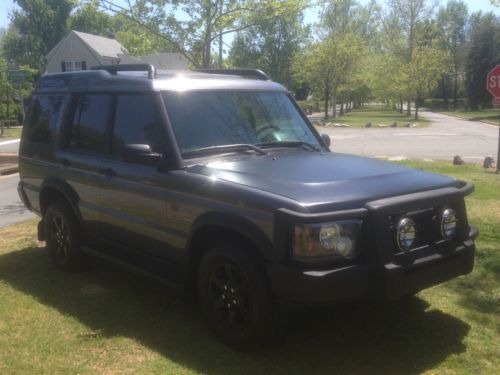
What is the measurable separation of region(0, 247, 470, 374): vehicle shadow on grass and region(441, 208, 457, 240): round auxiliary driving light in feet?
2.62

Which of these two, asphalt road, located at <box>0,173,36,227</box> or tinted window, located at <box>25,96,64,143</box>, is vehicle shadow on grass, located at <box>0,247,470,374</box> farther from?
asphalt road, located at <box>0,173,36,227</box>

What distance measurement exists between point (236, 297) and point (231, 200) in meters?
0.67

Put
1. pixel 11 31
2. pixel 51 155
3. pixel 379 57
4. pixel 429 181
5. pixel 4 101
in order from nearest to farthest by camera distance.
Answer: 1. pixel 429 181
2. pixel 51 155
3. pixel 4 101
4. pixel 379 57
5. pixel 11 31

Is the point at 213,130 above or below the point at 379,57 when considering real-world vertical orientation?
below

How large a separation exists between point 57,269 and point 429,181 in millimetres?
3924

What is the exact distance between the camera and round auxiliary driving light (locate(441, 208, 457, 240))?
3791mm

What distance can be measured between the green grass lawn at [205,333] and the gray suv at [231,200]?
260mm

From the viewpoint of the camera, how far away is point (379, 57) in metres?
60.1

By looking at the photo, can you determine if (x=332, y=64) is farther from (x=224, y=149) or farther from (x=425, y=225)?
(x=425, y=225)

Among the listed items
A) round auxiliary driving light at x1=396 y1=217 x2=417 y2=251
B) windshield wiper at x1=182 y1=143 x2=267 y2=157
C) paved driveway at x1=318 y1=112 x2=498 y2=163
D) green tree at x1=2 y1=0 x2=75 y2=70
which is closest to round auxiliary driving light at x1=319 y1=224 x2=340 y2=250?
round auxiliary driving light at x1=396 y1=217 x2=417 y2=251

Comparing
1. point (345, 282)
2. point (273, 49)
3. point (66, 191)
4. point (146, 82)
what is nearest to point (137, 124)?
point (146, 82)

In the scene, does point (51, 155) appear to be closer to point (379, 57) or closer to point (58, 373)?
point (58, 373)

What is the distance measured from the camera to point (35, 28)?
76.1 m

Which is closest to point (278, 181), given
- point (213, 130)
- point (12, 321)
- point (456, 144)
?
point (213, 130)
